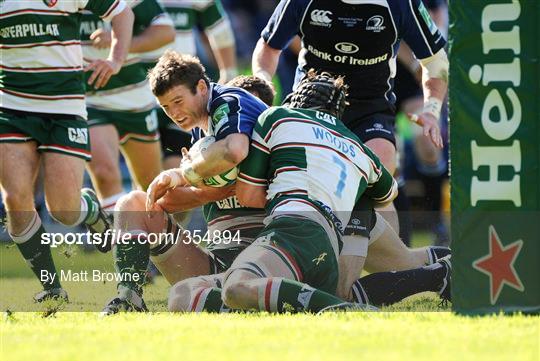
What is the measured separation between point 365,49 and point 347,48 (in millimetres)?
118

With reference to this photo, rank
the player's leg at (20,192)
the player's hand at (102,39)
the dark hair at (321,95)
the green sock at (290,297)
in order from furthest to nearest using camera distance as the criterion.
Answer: the player's hand at (102,39), the player's leg at (20,192), the dark hair at (321,95), the green sock at (290,297)

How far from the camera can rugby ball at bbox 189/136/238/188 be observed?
237 inches

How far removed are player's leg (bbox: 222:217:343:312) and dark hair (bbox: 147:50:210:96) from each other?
0.97 metres

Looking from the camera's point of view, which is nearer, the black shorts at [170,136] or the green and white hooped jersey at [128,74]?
the green and white hooped jersey at [128,74]

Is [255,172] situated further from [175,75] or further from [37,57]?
[37,57]

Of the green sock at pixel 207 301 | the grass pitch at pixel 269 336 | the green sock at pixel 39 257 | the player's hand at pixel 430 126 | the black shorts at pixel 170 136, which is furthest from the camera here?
the black shorts at pixel 170 136

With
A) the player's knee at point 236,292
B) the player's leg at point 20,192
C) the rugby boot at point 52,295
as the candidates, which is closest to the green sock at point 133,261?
the rugby boot at point 52,295

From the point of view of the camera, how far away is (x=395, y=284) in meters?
6.35

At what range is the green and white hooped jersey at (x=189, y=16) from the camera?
436 inches

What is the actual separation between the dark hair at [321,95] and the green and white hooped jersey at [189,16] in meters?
4.79

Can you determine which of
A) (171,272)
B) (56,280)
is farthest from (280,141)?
(56,280)

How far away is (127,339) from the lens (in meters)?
4.72

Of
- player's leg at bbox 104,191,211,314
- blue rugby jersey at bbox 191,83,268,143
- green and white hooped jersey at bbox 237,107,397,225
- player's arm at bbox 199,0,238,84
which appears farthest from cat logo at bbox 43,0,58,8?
player's arm at bbox 199,0,238,84

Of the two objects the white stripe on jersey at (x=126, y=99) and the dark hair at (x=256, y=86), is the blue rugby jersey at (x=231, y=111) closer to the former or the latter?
the dark hair at (x=256, y=86)
